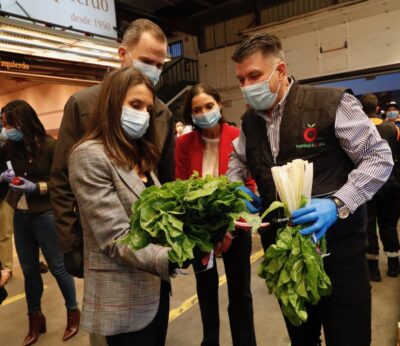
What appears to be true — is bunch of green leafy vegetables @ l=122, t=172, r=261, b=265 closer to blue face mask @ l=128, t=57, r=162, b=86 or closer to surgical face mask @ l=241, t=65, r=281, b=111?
surgical face mask @ l=241, t=65, r=281, b=111

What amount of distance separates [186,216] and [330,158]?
0.70 meters

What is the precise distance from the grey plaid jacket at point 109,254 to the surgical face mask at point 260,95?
648 millimetres

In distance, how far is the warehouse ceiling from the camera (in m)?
9.84

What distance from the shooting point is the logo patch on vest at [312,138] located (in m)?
1.37

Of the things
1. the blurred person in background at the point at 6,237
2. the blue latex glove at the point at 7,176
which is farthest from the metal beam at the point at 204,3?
the blue latex glove at the point at 7,176

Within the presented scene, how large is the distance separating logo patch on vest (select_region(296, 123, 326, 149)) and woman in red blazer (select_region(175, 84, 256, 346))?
0.80 metres

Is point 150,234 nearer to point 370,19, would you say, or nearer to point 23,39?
point 23,39

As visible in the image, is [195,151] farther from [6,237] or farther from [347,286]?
[6,237]

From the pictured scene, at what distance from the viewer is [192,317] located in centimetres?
285

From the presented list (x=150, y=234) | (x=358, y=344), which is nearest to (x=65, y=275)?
(x=150, y=234)

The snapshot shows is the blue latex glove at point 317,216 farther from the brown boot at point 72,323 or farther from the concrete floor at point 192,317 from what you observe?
the brown boot at point 72,323

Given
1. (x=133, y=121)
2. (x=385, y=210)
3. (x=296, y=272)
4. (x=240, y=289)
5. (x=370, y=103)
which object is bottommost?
(x=240, y=289)

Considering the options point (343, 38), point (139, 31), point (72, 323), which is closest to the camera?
point (139, 31)

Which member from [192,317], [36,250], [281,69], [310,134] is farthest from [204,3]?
[310,134]
